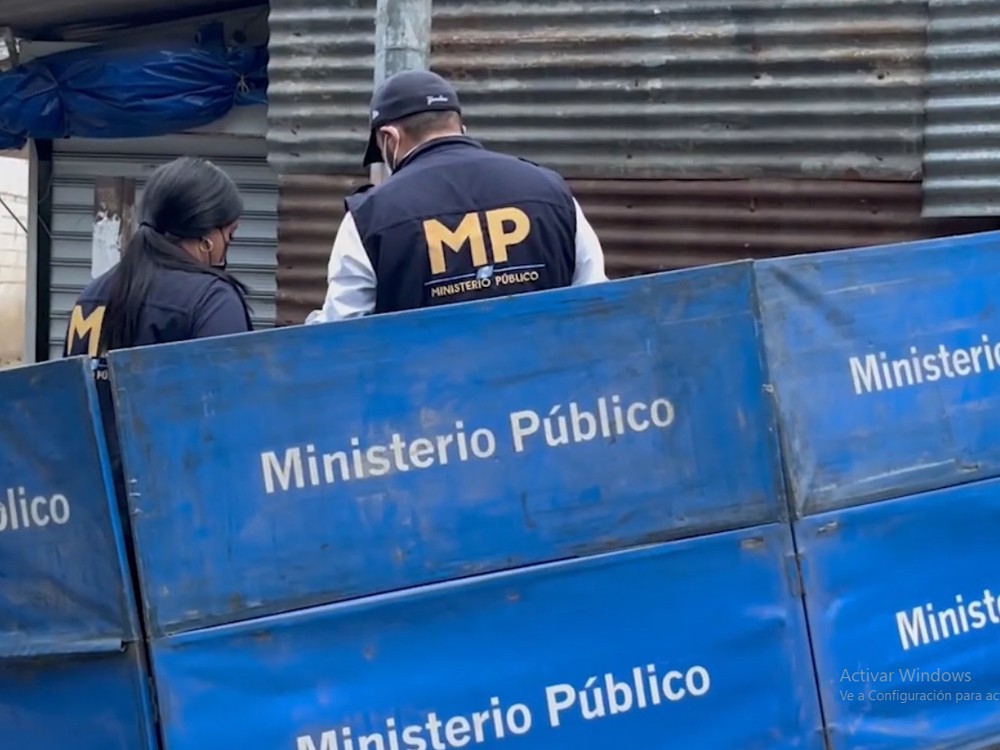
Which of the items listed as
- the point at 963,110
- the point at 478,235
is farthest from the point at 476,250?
the point at 963,110

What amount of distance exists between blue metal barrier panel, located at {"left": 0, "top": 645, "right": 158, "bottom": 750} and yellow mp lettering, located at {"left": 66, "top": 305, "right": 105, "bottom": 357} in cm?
91

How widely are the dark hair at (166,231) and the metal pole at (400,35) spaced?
0.89m

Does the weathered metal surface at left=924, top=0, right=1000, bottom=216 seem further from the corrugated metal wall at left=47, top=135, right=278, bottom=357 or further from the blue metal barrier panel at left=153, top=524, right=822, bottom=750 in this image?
the corrugated metal wall at left=47, top=135, right=278, bottom=357

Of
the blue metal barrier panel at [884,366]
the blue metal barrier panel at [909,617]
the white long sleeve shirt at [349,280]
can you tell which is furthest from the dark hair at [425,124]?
the blue metal barrier panel at [909,617]

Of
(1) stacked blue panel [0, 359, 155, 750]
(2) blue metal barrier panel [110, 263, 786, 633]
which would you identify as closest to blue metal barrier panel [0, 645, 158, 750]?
(1) stacked blue panel [0, 359, 155, 750]

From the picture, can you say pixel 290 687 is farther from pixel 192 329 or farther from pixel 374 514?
pixel 192 329

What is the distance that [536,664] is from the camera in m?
2.84

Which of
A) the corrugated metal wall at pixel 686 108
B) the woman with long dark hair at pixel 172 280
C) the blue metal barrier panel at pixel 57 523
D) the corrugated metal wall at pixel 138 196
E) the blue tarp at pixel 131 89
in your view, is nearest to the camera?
the blue metal barrier panel at pixel 57 523

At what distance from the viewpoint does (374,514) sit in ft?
9.11

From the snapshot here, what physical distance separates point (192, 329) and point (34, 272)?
540 cm

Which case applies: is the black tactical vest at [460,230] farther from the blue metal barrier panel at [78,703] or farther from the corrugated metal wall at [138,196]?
the corrugated metal wall at [138,196]

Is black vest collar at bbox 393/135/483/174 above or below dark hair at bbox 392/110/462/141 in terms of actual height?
below

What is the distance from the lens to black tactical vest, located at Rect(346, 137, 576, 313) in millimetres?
3344

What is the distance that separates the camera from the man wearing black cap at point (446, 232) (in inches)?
132
